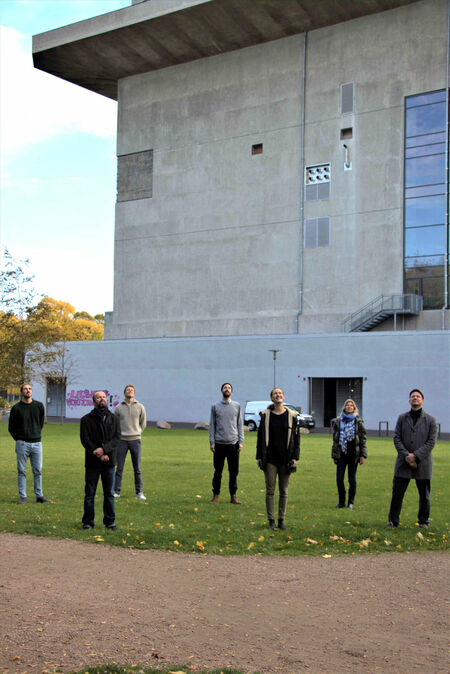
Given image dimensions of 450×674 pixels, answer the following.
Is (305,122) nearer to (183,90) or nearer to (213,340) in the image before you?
(183,90)

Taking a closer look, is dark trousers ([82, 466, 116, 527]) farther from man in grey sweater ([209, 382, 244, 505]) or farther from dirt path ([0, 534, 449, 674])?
man in grey sweater ([209, 382, 244, 505])

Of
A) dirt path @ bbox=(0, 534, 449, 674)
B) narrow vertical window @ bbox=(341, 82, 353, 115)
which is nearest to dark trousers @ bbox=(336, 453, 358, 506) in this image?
dirt path @ bbox=(0, 534, 449, 674)

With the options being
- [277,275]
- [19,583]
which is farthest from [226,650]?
[277,275]

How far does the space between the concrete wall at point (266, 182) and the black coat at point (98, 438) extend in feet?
124

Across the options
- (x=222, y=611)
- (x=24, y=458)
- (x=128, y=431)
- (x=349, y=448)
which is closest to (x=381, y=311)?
(x=349, y=448)

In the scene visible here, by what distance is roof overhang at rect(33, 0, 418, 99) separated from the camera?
156 ft

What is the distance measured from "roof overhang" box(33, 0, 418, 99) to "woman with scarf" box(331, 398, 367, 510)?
4025 cm

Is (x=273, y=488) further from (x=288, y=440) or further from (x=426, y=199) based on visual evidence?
(x=426, y=199)

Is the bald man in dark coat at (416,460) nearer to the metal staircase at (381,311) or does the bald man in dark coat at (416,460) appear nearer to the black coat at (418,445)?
the black coat at (418,445)

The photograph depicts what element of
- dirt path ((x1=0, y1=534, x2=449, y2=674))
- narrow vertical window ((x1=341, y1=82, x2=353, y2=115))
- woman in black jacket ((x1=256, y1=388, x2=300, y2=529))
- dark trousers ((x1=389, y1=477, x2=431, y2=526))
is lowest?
dirt path ((x1=0, y1=534, x2=449, y2=674))

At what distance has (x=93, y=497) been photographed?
10336 mm

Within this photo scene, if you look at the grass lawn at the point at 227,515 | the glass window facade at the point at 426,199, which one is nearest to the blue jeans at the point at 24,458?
the grass lawn at the point at 227,515

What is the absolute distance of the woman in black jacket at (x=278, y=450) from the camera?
1031 centimetres

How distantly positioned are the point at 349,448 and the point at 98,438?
4198 mm
